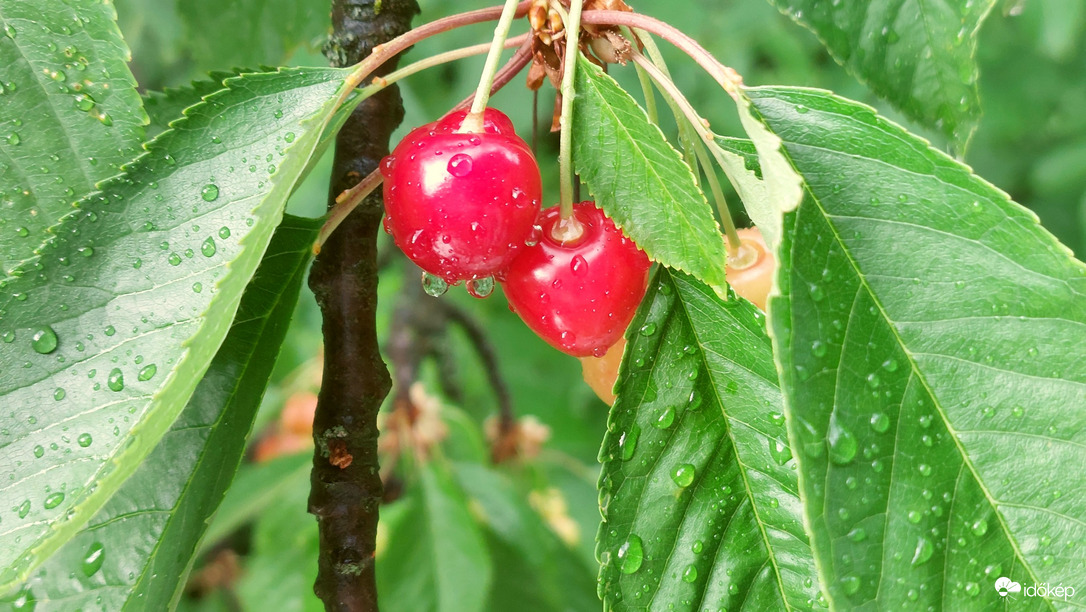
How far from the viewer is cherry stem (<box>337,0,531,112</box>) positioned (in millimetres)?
701

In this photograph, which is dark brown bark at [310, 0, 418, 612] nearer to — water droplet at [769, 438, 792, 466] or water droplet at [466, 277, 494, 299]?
water droplet at [466, 277, 494, 299]

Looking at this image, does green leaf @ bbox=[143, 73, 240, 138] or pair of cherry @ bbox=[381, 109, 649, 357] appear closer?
pair of cherry @ bbox=[381, 109, 649, 357]

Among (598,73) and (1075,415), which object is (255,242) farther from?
(1075,415)

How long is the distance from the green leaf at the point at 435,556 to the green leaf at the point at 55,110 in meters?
1.10

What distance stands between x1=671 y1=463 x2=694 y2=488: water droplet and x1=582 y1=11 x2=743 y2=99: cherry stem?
300 millimetres

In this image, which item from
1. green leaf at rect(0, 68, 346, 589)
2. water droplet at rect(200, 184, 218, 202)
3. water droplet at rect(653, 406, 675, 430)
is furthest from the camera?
water droplet at rect(653, 406, 675, 430)

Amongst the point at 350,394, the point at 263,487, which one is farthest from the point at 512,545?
the point at 350,394

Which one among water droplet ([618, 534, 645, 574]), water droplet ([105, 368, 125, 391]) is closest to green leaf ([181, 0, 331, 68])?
water droplet ([105, 368, 125, 391])

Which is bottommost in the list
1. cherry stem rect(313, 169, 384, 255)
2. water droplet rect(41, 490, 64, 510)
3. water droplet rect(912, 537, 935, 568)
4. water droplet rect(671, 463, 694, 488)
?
water droplet rect(671, 463, 694, 488)

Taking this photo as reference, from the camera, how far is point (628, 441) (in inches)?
28.9

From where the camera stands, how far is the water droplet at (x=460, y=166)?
652mm

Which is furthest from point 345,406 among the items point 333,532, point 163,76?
point 163,76

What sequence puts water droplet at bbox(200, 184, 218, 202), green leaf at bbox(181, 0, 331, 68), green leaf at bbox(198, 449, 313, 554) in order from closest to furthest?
water droplet at bbox(200, 184, 218, 202)
green leaf at bbox(181, 0, 331, 68)
green leaf at bbox(198, 449, 313, 554)

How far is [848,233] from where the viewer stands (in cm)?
Result: 67
